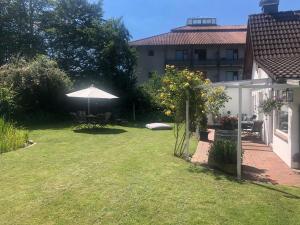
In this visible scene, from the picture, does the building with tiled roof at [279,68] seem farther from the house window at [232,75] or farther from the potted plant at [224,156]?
the house window at [232,75]

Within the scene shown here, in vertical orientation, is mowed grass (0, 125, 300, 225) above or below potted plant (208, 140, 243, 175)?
below

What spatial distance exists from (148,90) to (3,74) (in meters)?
12.2

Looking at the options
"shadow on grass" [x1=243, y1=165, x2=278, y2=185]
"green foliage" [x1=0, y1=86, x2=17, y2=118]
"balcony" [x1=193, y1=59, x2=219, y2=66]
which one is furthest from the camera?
"balcony" [x1=193, y1=59, x2=219, y2=66]

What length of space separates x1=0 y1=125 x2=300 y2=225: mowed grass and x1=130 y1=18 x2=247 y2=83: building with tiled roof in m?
33.4

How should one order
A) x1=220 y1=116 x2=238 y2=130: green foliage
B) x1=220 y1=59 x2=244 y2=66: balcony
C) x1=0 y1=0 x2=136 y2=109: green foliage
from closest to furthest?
1. x1=220 y1=116 x2=238 y2=130: green foliage
2. x1=0 y1=0 x2=136 y2=109: green foliage
3. x1=220 y1=59 x2=244 y2=66: balcony

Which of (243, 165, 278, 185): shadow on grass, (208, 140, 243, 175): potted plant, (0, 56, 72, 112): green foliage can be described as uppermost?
(0, 56, 72, 112): green foliage

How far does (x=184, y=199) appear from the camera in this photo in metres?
6.88

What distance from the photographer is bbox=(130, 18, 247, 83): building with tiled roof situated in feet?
→ 141

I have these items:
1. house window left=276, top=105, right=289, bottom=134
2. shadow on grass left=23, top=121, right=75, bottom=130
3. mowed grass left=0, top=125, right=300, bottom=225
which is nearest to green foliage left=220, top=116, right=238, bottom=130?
house window left=276, top=105, right=289, bottom=134

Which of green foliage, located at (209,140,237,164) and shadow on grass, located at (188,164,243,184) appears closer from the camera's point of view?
shadow on grass, located at (188,164,243,184)

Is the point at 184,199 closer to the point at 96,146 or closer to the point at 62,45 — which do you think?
the point at 96,146

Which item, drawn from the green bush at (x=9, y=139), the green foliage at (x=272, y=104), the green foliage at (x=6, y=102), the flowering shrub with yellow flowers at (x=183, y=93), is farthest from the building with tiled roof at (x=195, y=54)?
Result: the flowering shrub with yellow flowers at (x=183, y=93)

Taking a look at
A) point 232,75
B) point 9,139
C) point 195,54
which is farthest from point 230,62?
point 9,139

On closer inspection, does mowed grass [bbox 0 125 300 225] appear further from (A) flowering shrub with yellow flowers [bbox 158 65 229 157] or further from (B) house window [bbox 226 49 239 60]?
(B) house window [bbox 226 49 239 60]
